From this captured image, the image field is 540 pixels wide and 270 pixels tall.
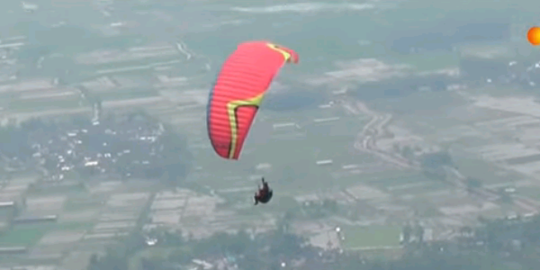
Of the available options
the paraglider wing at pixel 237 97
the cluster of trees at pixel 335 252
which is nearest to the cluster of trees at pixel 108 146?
the cluster of trees at pixel 335 252

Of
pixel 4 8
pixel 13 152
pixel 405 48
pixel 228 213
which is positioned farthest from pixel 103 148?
pixel 4 8

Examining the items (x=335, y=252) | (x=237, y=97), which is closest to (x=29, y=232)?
(x=335, y=252)

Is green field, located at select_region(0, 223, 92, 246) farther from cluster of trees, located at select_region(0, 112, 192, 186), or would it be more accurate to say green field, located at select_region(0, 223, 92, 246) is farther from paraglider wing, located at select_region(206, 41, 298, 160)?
paraglider wing, located at select_region(206, 41, 298, 160)

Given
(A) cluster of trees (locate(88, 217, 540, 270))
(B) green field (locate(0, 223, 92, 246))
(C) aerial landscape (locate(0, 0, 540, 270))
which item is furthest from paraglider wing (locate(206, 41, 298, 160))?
(B) green field (locate(0, 223, 92, 246))

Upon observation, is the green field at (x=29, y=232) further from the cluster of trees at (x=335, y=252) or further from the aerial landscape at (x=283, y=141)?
the cluster of trees at (x=335, y=252)

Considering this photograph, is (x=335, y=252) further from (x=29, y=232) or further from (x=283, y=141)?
(x=29, y=232)

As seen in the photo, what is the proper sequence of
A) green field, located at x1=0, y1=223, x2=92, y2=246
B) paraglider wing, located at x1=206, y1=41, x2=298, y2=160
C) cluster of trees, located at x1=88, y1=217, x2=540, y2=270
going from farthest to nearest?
1. green field, located at x1=0, y1=223, x2=92, y2=246
2. cluster of trees, located at x1=88, y1=217, x2=540, y2=270
3. paraglider wing, located at x1=206, y1=41, x2=298, y2=160

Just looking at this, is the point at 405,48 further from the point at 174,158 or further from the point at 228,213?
the point at 228,213
